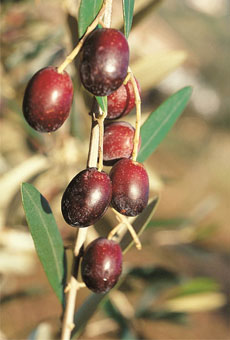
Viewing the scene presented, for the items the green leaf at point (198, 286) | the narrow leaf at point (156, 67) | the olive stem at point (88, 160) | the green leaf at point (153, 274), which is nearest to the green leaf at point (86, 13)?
the olive stem at point (88, 160)

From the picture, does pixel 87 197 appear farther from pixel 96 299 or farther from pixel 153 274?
pixel 153 274

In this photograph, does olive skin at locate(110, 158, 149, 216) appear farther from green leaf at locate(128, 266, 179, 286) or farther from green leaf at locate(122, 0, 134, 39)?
green leaf at locate(128, 266, 179, 286)

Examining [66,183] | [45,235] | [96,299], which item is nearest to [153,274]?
[66,183]

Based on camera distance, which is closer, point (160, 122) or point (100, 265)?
point (100, 265)

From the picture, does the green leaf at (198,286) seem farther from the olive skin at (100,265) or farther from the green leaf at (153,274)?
the olive skin at (100,265)

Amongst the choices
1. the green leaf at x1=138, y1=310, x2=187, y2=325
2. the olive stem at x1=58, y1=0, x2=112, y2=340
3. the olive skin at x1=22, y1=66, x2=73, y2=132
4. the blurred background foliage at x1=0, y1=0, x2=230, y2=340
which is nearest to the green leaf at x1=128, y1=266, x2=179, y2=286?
the blurred background foliage at x1=0, y1=0, x2=230, y2=340
